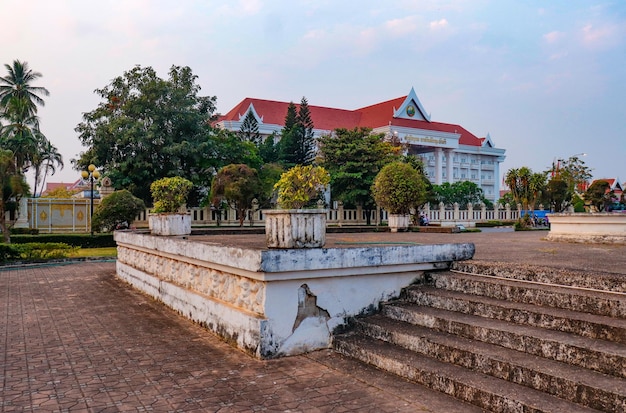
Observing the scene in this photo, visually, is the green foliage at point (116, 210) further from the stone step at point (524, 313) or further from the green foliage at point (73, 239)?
the stone step at point (524, 313)

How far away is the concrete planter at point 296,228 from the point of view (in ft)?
15.5

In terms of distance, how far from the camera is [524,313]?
13.1 feet

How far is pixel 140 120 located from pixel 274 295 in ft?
70.8

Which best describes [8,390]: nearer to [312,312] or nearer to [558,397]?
[312,312]

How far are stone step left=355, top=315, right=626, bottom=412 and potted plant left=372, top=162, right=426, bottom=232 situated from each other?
13281 mm

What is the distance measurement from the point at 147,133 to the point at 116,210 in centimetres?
536

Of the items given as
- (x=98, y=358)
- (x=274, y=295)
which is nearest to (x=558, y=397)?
(x=274, y=295)

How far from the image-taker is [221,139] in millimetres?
26781

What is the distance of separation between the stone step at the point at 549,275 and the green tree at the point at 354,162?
2247 cm

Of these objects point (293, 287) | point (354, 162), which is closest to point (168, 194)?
point (293, 287)

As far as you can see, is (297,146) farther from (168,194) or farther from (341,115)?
(168,194)

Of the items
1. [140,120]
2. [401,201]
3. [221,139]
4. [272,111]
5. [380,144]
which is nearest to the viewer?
[401,201]

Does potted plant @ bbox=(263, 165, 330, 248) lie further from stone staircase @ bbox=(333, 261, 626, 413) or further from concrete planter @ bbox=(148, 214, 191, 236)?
concrete planter @ bbox=(148, 214, 191, 236)

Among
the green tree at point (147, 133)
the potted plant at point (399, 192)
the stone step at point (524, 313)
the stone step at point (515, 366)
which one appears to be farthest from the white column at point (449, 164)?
the stone step at point (515, 366)
